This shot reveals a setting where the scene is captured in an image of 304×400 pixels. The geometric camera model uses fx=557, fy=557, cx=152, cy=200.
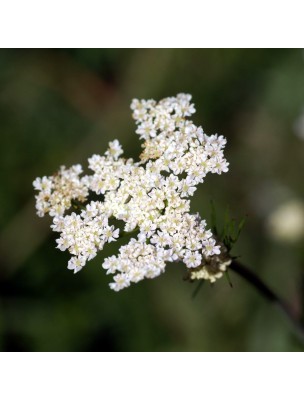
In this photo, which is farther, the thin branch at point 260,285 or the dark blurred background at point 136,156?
the dark blurred background at point 136,156

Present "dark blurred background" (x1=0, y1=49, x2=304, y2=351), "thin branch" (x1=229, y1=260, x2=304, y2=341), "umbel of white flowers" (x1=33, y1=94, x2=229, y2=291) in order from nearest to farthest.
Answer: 1. "umbel of white flowers" (x1=33, y1=94, x2=229, y2=291)
2. "thin branch" (x1=229, y1=260, x2=304, y2=341)
3. "dark blurred background" (x1=0, y1=49, x2=304, y2=351)

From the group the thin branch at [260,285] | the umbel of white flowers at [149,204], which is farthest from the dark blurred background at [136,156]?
the umbel of white flowers at [149,204]

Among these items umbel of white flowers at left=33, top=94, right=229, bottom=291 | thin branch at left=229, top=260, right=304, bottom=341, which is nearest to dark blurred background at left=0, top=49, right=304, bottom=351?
thin branch at left=229, top=260, right=304, bottom=341

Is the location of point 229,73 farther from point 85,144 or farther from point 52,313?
point 52,313

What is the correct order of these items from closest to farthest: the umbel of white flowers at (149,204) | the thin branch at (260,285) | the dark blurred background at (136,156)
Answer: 1. the umbel of white flowers at (149,204)
2. the thin branch at (260,285)
3. the dark blurred background at (136,156)

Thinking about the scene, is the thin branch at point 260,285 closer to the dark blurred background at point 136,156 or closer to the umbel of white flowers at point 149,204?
the umbel of white flowers at point 149,204

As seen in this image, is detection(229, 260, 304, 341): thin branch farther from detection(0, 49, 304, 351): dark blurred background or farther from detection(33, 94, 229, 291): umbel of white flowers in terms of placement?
detection(0, 49, 304, 351): dark blurred background
